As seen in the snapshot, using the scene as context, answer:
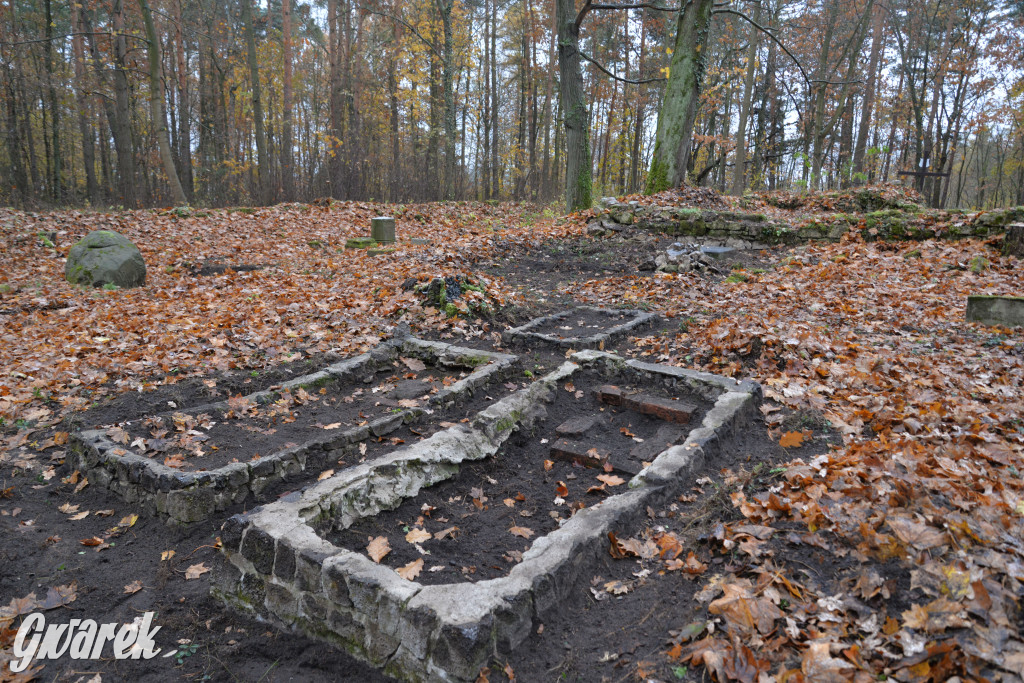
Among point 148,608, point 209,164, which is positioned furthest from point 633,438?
point 209,164

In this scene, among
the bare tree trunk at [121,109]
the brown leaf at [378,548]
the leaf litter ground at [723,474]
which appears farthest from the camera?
the bare tree trunk at [121,109]

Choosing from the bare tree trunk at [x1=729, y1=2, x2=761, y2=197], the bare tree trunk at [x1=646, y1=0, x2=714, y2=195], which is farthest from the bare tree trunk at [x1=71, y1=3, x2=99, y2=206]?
the bare tree trunk at [x1=729, y1=2, x2=761, y2=197]

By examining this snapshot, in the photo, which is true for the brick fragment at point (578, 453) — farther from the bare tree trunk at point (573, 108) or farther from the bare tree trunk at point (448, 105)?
the bare tree trunk at point (448, 105)

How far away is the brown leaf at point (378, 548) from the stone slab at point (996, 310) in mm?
6219

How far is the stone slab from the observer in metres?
5.67

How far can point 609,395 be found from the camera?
5035mm

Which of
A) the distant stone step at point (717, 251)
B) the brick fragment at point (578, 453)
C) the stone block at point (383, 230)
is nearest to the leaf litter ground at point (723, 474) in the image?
the distant stone step at point (717, 251)

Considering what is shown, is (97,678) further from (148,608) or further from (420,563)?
(420,563)

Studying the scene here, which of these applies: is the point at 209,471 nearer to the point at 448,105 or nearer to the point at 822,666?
the point at 822,666

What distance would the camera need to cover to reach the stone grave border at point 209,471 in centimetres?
370

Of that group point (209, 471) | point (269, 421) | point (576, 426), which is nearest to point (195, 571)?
point (209, 471)

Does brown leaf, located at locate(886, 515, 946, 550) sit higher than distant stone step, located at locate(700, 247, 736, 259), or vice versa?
distant stone step, located at locate(700, 247, 736, 259)

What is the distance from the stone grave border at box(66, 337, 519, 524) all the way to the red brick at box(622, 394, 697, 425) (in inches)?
53.3

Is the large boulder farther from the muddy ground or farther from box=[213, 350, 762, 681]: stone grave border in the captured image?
box=[213, 350, 762, 681]: stone grave border
